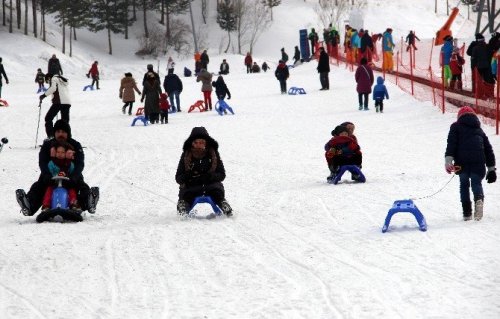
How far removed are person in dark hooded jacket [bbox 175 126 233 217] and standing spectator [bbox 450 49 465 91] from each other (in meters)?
15.2

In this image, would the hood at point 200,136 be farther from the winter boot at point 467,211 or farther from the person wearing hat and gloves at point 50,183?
the winter boot at point 467,211

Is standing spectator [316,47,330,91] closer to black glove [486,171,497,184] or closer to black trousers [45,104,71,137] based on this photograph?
black trousers [45,104,71,137]

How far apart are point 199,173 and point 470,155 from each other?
2.96 m

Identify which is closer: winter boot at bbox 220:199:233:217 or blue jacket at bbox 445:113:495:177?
blue jacket at bbox 445:113:495:177

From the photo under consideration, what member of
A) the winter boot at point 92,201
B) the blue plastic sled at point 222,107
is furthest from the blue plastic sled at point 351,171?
the blue plastic sled at point 222,107

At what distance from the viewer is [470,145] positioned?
959cm

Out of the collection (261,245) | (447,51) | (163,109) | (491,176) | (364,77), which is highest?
(447,51)

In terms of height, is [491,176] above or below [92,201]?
above

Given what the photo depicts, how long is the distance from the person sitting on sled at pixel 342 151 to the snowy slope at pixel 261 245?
0.94 ft

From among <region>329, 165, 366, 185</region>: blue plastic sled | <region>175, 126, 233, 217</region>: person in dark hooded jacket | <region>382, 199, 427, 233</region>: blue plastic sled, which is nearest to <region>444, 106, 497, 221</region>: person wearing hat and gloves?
<region>382, 199, 427, 233</region>: blue plastic sled

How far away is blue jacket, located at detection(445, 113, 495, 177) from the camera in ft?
31.4

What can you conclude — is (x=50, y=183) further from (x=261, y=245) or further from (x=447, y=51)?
(x=447, y=51)

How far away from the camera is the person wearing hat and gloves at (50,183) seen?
33.9 ft

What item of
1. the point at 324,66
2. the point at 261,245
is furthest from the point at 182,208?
the point at 324,66
